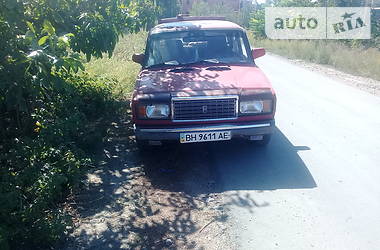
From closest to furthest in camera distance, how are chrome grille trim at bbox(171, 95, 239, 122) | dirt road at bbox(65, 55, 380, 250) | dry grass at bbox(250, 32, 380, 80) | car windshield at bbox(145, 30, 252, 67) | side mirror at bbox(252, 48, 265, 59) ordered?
1. dirt road at bbox(65, 55, 380, 250)
2. chrome grille trim at bbox(171, 95, 239, 122)
3. car windshield at bbox(145, 30, 252, 67)
4. side mirror at bbox(252, 48, 265, 59)
5. dry grass at bbox(250, 32, 380, 80)

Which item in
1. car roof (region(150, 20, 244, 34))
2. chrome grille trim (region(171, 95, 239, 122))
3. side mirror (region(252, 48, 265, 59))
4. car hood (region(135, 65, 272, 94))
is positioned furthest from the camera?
side mirror (region(252, 48, 265, 59))

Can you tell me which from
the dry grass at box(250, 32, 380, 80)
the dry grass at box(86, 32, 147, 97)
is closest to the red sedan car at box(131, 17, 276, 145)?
the dry grass at box(86, 32, 147, 97)

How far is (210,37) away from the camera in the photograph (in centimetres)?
598

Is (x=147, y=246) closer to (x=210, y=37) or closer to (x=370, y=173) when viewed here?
(x=370, y=173)

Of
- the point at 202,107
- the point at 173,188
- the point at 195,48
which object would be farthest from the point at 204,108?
the point at 195,48

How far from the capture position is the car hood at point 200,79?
4.88 m

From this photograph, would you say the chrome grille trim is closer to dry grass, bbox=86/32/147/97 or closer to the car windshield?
the car windshield

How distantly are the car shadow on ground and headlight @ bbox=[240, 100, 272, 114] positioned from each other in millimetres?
772

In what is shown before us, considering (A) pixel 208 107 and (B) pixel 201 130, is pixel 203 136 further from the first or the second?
(A) pixel 208 107

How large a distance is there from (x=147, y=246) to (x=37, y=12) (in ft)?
9.74

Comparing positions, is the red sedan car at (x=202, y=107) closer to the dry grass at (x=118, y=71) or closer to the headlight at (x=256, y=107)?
the headlight at (x=256, y=107)

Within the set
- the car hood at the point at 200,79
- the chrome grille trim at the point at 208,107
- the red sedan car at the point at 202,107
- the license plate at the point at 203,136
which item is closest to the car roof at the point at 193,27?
the car hood at the point at 200,79

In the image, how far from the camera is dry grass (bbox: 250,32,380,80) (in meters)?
12.8

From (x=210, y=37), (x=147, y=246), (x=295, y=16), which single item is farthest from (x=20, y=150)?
(x=295, y=16)
